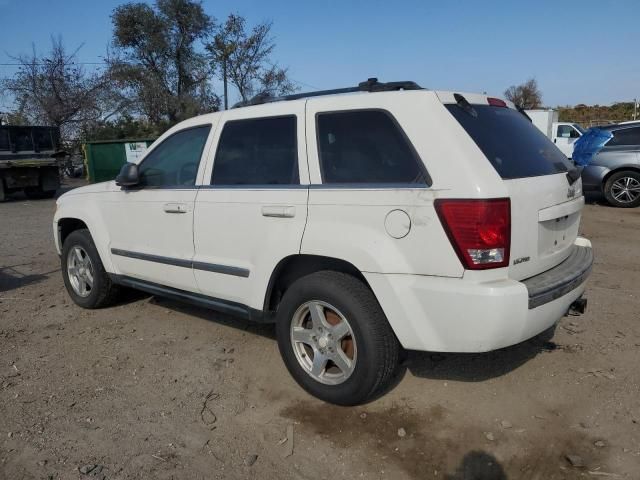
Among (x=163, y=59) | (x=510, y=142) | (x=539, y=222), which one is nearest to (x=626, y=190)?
(x=510, y=142)

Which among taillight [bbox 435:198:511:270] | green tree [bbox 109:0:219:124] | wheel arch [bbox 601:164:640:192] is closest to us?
taillight [bbox 435:198:511:270]

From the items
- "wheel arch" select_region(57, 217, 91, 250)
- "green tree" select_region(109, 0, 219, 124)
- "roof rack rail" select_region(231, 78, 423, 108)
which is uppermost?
"green tree" select_region(109, 0, 219, 124)

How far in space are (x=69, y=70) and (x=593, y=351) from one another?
2702cm

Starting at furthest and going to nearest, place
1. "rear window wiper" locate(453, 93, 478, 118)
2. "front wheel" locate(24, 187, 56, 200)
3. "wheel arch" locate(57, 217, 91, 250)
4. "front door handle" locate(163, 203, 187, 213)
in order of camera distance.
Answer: "front wheel" locate(24, 187, 56, 200), "wheel arch" locate(57, 217, 91, 250), "front door handle" locate(163, 203, 187, 213), "rear window wiper" locate(453, 93, 478, 118)

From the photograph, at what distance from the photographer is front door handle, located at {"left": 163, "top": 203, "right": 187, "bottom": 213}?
3.87m

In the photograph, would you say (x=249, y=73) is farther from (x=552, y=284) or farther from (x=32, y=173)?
(x=552, y=284)

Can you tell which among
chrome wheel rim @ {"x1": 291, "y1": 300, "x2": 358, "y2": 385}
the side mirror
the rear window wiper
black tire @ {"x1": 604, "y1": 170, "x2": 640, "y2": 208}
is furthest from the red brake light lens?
A: black tire @ {"x1": 604, "y1": 170, "x2": 640, "y2": 208}

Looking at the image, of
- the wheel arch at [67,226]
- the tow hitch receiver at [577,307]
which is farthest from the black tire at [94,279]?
the tow hitch receiver at [577,307]

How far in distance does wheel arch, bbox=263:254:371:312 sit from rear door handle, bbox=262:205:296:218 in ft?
0.85

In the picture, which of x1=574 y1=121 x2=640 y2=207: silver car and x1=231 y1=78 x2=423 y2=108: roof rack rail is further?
x1=574 y1=121 x2=640 y2=207: silver car

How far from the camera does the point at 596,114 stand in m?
41.0

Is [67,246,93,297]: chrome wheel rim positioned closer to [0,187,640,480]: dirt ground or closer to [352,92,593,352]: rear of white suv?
[0,187,640,480]: dirt ground

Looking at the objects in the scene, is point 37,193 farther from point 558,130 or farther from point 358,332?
point 558,130

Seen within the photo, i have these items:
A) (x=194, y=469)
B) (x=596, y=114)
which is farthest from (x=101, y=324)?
(x=596, y=114)
